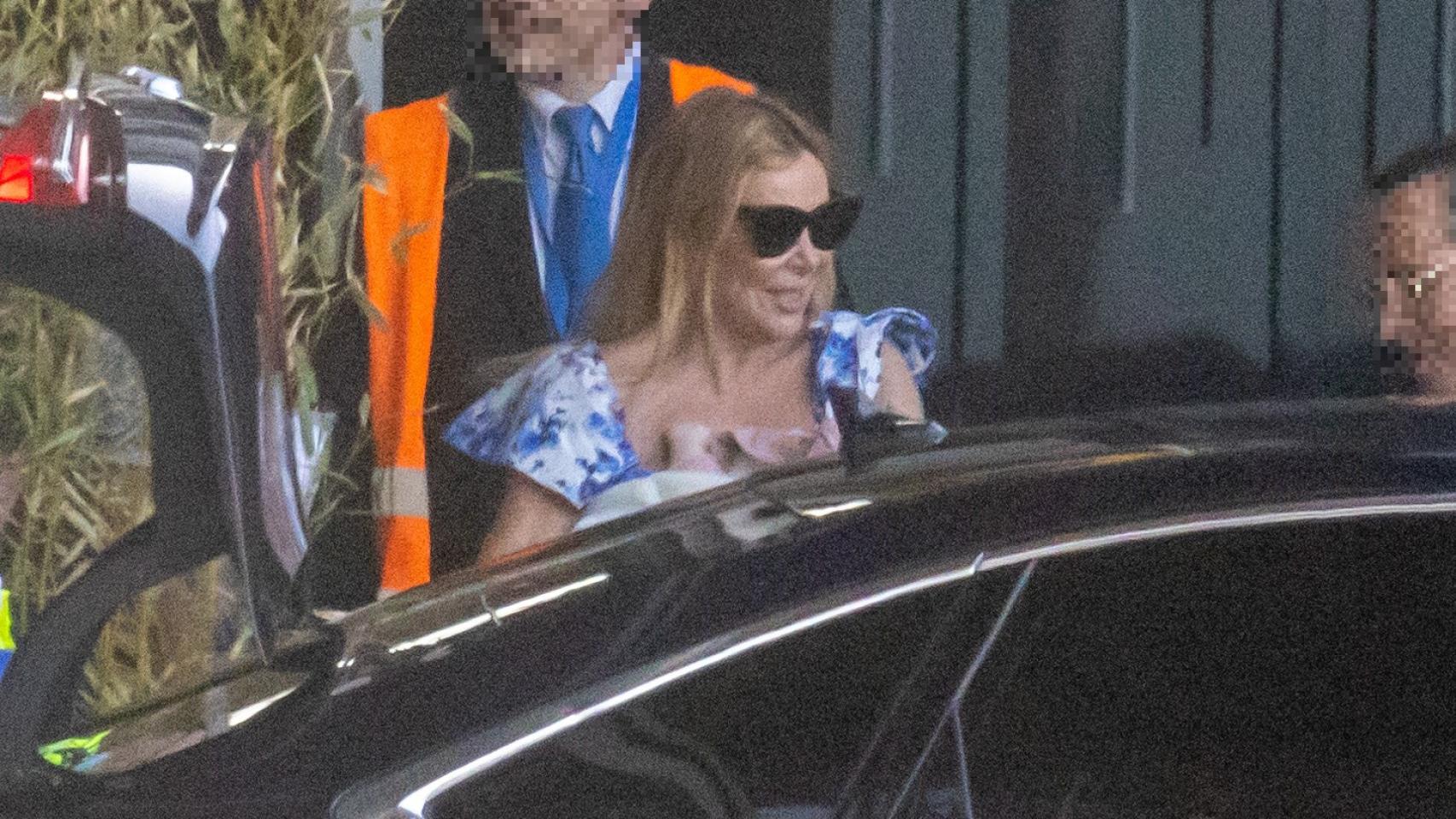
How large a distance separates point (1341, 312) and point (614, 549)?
276 cm

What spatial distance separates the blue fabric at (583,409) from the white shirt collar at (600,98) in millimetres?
493

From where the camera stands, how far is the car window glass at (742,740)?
5.46ft

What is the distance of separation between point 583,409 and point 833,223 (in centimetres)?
73

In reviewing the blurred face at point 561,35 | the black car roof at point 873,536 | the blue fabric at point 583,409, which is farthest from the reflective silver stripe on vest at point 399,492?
the black car roof at point 873,536

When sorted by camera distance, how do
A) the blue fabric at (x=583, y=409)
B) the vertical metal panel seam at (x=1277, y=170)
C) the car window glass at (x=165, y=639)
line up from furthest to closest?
the vertical metal panel seam at (x=1277, y=170) < the blue fabric at (x=583, y=409) < the car window glass at (x=165, y=639)

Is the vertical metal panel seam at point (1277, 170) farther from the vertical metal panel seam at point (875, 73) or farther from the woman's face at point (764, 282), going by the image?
the woman's face at point (764, 282)

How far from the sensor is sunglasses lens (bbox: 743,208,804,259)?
371 cm

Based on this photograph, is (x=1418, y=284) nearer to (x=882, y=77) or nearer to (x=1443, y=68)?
(x=1443, y=68)

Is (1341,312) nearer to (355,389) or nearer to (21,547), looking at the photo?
(355,389)

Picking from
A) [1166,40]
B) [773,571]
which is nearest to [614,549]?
[773,571]

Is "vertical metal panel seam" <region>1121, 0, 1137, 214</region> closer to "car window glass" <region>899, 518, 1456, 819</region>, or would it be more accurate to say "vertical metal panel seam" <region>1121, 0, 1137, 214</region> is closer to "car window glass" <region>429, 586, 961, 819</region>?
"car window glass" <region>899, 518, 1456, 819</region>

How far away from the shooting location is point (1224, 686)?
5.63 ft

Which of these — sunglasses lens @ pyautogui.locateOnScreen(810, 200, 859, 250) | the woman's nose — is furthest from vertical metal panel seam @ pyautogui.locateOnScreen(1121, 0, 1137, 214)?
the woman's nose

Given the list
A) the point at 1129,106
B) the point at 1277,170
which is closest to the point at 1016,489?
the point at 1129,106
